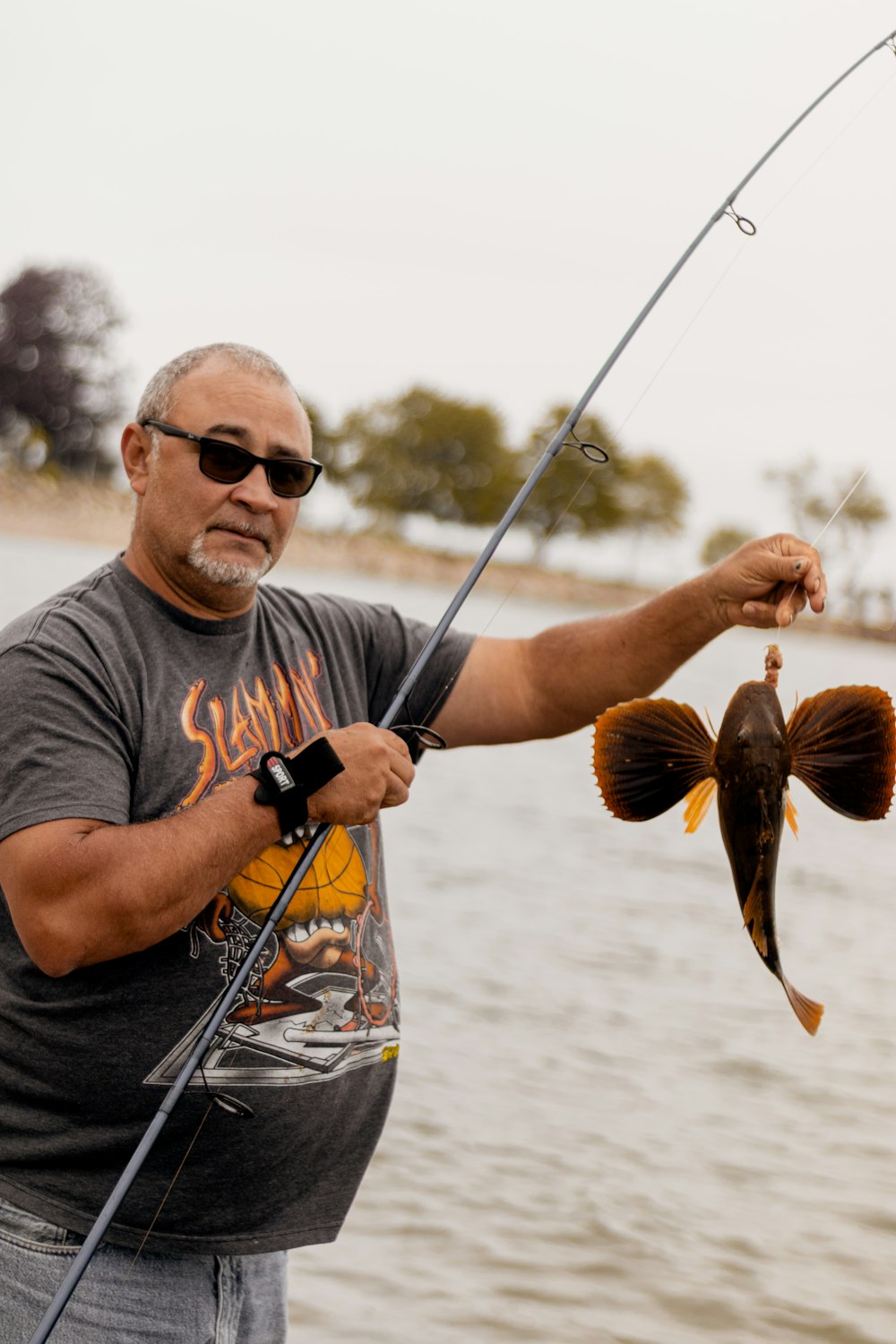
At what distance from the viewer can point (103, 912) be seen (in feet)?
6.88

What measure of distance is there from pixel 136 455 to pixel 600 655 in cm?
103

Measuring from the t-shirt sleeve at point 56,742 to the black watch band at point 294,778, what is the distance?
0.22 metres

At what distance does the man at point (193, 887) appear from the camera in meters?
2.17

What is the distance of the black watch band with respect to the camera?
223 centimetres

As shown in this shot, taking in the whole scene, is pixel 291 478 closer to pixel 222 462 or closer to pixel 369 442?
pixel 222 462

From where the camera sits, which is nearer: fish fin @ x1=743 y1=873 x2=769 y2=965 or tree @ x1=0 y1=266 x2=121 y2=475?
fish fin @ x1=743 y1=873 x2=769 y2=965

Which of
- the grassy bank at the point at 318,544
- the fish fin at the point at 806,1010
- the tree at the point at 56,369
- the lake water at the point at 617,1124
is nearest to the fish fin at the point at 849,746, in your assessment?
the fish fin at the point at 806,1010

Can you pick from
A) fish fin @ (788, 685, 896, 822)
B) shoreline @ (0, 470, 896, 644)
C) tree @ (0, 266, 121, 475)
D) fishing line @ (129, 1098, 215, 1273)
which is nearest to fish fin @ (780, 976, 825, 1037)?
fish fin @ (788, 685, 896, 822)

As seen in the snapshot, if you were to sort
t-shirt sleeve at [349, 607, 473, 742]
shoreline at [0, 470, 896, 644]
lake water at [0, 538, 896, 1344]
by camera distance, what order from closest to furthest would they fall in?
1. t-shirt sleeve at [349, 607, 473, 742]
2. lake water at [0, 538, 896, 1344]
3. shoreline at [0, 470, 896, 644]

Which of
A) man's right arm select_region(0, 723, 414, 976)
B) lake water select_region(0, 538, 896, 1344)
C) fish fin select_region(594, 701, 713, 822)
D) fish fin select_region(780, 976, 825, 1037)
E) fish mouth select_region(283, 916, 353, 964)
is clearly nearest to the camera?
man's right arm select_region(0, 723, 414, 976)

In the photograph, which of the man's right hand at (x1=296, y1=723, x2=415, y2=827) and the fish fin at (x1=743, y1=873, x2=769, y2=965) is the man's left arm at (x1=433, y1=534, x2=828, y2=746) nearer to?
the fish fin at (x1=743, y1=873, x2=769, y2=965)

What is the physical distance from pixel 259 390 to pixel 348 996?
112cm

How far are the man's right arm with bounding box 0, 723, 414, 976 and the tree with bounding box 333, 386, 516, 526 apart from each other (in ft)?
249

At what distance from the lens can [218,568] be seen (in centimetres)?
250
